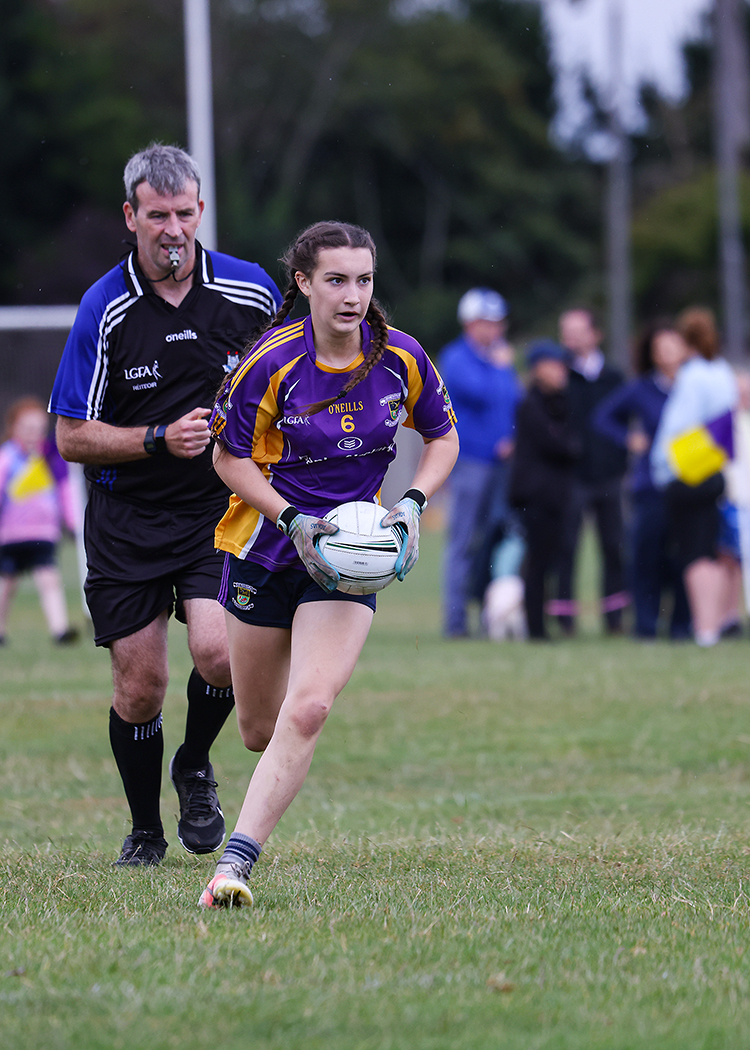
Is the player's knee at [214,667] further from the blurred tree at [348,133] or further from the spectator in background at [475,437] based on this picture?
the blurred tree at [348,133]

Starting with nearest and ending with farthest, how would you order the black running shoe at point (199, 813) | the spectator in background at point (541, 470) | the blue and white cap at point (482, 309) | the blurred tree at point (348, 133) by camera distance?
the black running shoe at point (199, 813), the spectator in background at point (541, 470), the blue and white cap at point (482, 309), the blurred tree at point (348, 133)

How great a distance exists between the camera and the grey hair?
17.6 ft

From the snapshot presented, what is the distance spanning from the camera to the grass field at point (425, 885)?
3.36 metres

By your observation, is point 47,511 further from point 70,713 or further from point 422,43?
point 422,43

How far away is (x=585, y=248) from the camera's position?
53812mm

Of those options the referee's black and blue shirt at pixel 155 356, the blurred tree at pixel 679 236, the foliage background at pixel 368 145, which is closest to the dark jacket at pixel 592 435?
the referee's black and blue shirt at pixel 155 356

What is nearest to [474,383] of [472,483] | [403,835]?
[472,483]

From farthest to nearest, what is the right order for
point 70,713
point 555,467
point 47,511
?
point 47,511, point 555,467, point 70,713

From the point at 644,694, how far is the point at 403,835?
382 cm

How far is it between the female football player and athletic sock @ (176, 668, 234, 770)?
718 millimetres

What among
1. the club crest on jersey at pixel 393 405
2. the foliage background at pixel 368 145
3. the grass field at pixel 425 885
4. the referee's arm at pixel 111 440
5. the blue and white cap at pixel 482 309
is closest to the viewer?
the grass field at pixel 425 885

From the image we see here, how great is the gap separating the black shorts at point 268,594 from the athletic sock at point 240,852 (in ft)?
2.32

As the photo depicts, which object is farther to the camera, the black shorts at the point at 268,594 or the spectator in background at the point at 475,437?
the spectator in background at the point at 475,437

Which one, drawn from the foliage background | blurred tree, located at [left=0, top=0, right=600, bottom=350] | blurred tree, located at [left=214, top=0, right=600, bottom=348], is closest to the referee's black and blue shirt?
the foliage background
